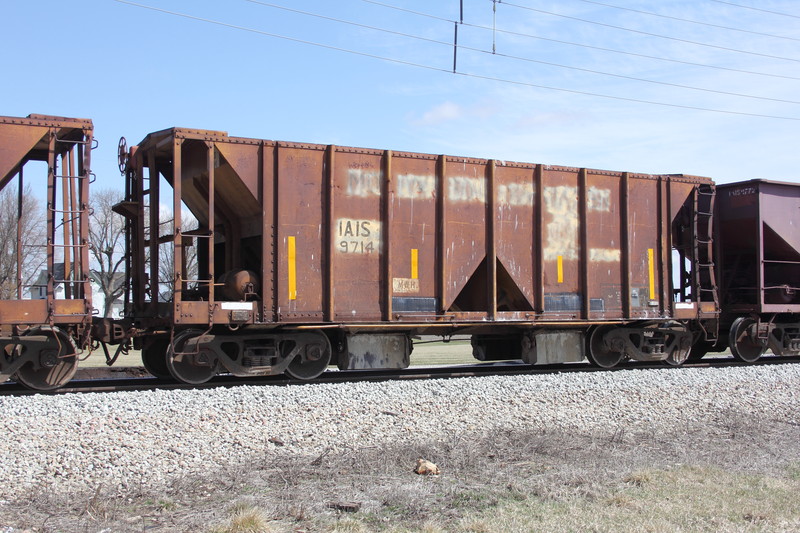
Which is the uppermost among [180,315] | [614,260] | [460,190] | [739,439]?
[460,190]

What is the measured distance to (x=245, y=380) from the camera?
1159cm

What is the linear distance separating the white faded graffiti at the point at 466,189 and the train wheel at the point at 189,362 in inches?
191

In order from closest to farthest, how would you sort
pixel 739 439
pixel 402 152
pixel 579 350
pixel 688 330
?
pixel 739 439
pixel 402 152
pixel 579 350
pixel 688 330

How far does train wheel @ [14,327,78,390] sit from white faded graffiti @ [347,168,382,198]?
4.78 metres

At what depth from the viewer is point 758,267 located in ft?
49.4

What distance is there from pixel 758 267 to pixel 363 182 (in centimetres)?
901

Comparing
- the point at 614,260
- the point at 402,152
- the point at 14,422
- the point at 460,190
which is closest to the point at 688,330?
the point at 614,260

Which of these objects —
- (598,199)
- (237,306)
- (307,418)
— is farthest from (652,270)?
(307,418)

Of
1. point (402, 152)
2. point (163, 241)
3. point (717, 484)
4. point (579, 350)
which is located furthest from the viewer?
point (579, 350)

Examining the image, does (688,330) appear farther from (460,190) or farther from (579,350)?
(460,190)

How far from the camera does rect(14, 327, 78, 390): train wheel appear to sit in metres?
9.63

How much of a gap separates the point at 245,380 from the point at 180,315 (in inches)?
72.4

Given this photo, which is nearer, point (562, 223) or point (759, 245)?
point (562, 223)

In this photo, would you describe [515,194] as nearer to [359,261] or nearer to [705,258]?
[359,261]
